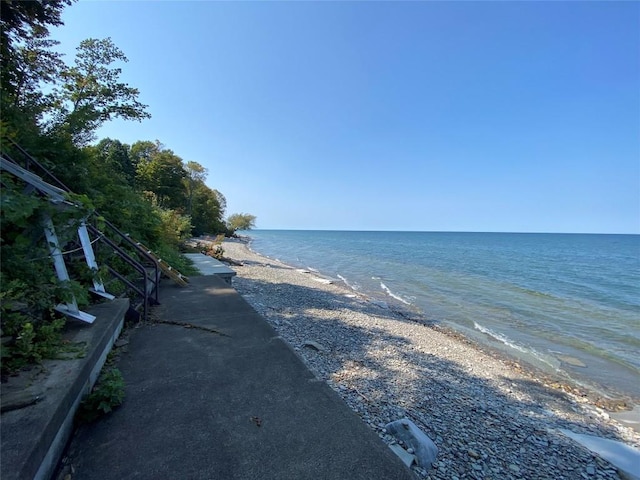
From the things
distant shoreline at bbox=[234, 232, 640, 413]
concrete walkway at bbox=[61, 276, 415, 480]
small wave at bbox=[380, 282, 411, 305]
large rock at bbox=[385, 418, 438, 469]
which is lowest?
distant shoreline at bbox=[234, 232, 640, 413]

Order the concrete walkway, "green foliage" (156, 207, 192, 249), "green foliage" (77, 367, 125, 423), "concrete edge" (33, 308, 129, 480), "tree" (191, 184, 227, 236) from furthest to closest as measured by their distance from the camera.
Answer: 1. "tree" (191, 184, 227, 236)
2. "green foliage" (156, 207, 192, 249)
3. "green foliage" (77, 367, 125, 423)
4. the concrete walkway
5. "concrete edge" (33, 308, 129, 480)

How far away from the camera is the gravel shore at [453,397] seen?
11.5ft

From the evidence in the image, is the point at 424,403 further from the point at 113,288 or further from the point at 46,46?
the point at 46,46

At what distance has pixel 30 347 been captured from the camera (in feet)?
7.48

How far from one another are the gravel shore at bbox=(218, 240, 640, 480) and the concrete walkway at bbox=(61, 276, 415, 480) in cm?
109

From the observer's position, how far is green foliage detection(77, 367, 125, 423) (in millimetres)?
2322

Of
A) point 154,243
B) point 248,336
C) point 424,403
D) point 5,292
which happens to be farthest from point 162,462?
point 154,243

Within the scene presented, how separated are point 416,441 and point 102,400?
2.93 meters

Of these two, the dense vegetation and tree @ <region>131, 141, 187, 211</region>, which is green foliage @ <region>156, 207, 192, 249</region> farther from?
tree @ <region>131, 141, 187, 211</region>

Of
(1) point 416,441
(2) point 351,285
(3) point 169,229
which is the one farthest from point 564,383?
(3) point 169,229

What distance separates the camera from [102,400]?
94.9 inches

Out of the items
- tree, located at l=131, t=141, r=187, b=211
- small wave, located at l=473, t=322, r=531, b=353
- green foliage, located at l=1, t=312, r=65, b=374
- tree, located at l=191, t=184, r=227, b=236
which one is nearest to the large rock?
green foliage, located at l=1, t=312, r=65, b=374

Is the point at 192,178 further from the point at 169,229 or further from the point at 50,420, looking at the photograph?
the point at 50,420

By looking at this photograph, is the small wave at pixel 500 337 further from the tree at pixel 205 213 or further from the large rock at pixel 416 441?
the tree at pixel 205 213
